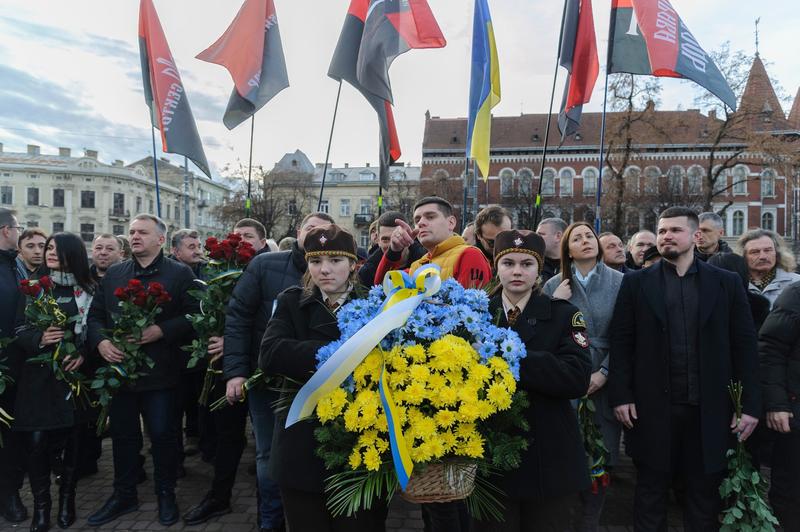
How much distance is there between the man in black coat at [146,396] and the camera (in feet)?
13.7

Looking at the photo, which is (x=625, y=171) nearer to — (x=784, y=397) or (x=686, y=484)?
(x=784, y=397)

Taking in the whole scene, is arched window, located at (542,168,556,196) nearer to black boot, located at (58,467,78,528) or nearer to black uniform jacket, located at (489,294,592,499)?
black boot, located at (58,467,78,528)

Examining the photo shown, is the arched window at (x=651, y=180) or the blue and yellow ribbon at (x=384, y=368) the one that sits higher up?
the arched window at (x=651, y=180)

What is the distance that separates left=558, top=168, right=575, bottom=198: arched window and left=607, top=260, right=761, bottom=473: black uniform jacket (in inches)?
2231

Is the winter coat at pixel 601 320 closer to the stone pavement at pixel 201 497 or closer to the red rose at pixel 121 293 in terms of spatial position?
the stone pavement at pixel 201 497

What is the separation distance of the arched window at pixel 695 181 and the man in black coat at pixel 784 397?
39788 millimetres

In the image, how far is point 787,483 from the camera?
135 inches

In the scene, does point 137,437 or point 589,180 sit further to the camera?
point 589,180

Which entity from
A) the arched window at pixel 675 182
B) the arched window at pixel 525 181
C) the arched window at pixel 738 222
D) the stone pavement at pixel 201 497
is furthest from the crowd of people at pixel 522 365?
the arched window at pixel 738 222

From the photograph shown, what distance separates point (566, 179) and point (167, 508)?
5849 centimetres

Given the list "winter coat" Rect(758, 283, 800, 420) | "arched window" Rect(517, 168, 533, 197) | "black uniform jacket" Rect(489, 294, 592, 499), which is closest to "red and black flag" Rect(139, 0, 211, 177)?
"black uniform jacket" Rect(489, 294, 592, 499)

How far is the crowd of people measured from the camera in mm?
2627

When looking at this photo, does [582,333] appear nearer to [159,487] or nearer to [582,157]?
[159,487]

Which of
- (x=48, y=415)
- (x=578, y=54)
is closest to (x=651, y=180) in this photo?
(x=578, y=54)
